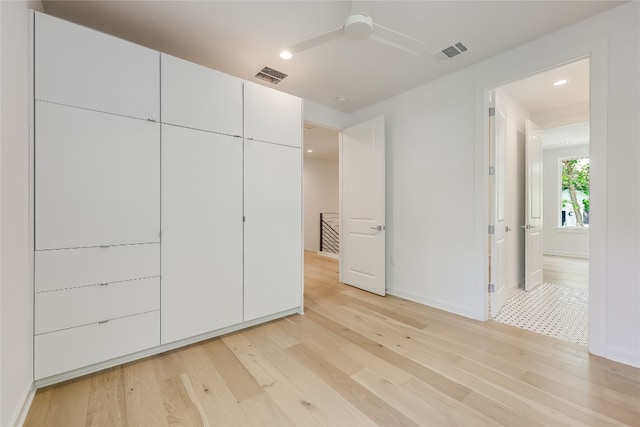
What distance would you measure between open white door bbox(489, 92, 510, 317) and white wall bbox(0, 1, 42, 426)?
145 inches

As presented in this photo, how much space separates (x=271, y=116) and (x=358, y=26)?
1285mm

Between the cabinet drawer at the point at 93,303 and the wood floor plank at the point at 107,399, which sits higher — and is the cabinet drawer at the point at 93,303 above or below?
above

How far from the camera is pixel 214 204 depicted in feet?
7.75

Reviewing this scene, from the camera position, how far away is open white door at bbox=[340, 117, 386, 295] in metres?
3.56

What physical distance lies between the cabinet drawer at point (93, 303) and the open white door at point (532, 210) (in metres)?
4.61

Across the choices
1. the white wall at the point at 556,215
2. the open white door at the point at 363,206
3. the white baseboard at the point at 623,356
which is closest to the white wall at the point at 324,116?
the open white door at the point at 363,206

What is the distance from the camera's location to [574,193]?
21.4 ft

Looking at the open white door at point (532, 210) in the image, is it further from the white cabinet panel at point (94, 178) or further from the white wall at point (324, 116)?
the white cabinet panel at point (94, 178)

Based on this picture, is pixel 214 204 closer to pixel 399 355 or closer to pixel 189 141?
pixel 189 141

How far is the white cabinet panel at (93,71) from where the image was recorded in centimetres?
170

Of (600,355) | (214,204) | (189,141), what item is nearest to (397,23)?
(189,141)

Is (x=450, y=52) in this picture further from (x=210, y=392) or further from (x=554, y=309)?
(x=210, y=392)

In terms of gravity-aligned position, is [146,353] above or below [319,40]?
below

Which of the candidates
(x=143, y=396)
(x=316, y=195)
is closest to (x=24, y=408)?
(x=143, y=396)
